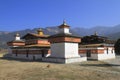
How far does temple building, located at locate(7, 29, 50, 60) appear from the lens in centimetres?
4569

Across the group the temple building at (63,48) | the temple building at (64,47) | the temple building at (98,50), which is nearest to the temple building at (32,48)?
the temple building at (63,48)

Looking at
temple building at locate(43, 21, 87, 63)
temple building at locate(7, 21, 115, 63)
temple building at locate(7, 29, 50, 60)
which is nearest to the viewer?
temple building at locate(43, 21, 87, 63)

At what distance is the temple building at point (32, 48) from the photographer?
4569cm

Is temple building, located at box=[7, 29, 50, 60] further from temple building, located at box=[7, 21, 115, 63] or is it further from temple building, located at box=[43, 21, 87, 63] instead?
temple building, located at box=[43, 21, 87, 63]

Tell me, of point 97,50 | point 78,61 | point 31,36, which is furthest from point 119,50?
point 31,36

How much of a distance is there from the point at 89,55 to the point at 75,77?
84.0 ft

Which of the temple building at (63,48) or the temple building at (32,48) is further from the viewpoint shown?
the temple building at (32,48)

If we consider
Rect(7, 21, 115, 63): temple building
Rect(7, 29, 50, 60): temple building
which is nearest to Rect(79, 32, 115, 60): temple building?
Rect(7, 21, 115, 63): temple building

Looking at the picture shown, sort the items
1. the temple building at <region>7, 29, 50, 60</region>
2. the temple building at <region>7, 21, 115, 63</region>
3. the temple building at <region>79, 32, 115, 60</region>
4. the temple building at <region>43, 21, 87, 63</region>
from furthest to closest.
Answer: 1. the temple building at <region>79, 32, 115, 60</region>
2. the temple building at <region>7, 29, 50, 60</region>
3. the temple building at <region>7, 21, 115, 63</region>
4. the temple building at <region>43, 21, 87, 63</region>

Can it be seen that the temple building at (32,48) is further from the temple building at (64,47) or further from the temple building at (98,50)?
the temple building at (98,50)

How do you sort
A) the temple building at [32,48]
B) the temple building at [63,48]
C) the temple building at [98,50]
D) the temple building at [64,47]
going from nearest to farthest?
the temple building at [64,47]
the temple building at [63,48]
the temple building at [32,48]
the temple building at [98,50]

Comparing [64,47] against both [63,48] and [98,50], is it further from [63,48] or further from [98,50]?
[98,50]

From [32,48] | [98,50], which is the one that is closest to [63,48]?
[32,48]

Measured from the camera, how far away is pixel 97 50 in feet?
150
